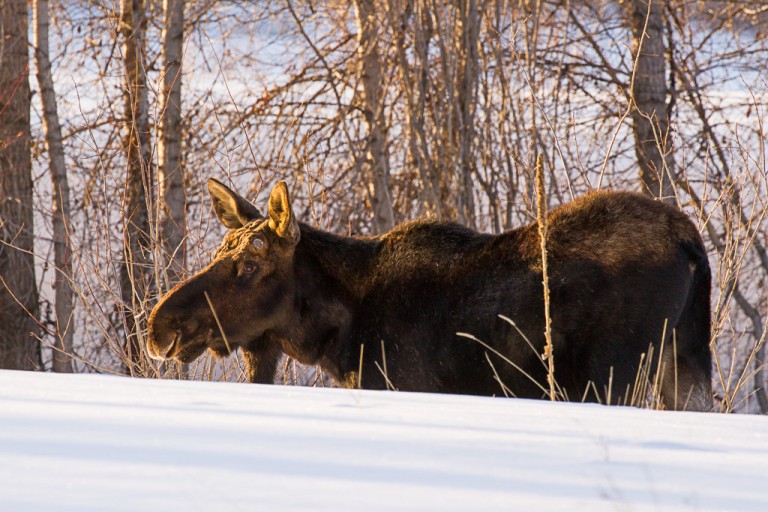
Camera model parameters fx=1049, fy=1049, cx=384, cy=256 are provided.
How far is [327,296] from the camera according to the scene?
555 centimetres

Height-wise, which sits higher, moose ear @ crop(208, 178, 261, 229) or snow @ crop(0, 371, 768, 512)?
moose ear @ crop(208, 178, 261, 229)

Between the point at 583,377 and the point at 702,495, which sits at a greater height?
the point at 702,495

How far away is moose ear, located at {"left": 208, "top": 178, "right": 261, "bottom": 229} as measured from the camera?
5.70 m

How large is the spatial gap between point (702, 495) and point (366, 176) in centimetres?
1013

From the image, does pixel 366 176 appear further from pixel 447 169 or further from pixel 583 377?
pixel 583 377

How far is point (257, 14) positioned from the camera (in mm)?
13828

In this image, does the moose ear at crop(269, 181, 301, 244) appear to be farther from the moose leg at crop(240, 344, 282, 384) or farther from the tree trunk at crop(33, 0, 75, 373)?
the tree trunk at crop(33, 0, 75, 373)

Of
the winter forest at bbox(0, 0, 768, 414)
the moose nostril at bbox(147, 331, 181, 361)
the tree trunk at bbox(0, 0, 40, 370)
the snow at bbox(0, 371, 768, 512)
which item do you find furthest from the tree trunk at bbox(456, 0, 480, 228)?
the snow at bbox(0, 371, 768, 512)

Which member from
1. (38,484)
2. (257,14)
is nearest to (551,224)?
(38,484)

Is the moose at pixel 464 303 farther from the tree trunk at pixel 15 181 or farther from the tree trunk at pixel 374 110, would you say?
the tree trunk at pixel 15 181

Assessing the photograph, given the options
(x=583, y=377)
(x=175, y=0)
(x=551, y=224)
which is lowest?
(x=583, y=377)

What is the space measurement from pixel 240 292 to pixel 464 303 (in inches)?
47.5

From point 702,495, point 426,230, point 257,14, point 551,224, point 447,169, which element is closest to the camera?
point 702,495

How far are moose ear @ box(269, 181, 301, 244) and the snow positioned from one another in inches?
94.3
